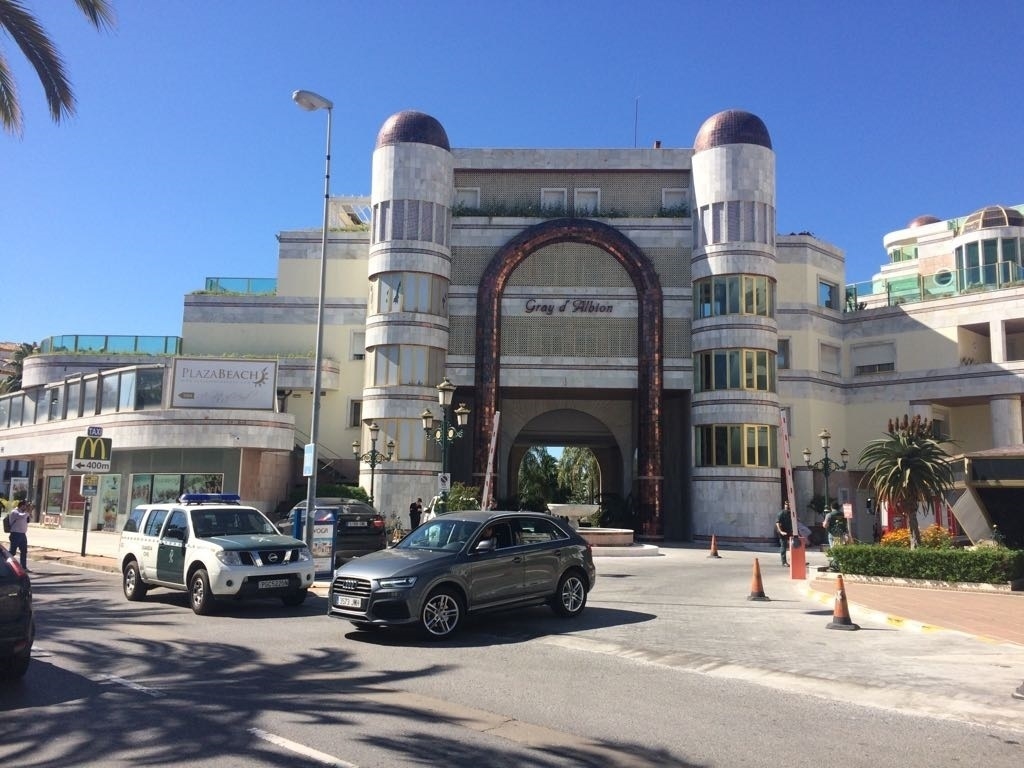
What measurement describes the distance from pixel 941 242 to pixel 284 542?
49192mm

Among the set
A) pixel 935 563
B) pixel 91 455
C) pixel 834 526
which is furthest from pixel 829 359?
pixel 91 455

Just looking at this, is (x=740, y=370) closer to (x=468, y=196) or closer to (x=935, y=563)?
(x=468, y=196)

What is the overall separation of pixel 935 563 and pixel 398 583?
1268 cm

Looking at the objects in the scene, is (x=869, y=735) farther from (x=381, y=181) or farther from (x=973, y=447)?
(x=973, y=447)

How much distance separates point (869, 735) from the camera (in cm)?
662

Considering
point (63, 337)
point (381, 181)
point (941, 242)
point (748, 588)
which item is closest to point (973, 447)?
point (941, 242)

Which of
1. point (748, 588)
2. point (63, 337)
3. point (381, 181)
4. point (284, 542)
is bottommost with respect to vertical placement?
point (748, 588)

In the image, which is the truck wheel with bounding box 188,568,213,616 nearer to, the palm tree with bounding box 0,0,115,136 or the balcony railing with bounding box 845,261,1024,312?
the palm tree with bounding box 0,0,115,136

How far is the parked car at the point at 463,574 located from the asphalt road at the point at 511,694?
1.31ft

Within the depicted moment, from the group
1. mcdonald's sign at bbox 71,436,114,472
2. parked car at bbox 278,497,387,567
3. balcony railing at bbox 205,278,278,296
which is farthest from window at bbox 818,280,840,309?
mcdonald's sign at bbox 71,436,114,472

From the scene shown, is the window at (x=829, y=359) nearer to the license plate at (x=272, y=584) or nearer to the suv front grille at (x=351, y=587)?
the license plate at (x=272, y=584)

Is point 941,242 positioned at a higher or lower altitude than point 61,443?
higher

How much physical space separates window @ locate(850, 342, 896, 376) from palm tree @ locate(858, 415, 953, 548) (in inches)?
908

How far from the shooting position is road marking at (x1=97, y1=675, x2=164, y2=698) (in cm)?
767
